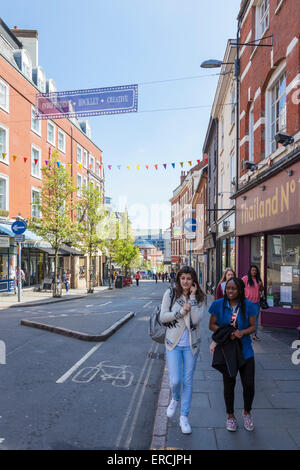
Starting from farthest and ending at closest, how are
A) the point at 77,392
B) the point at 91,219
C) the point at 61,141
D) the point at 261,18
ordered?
the point at 61,141 < the point at 91,219 < the point at 261,18 < the point at 77,392

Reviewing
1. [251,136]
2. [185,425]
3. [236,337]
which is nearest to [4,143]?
[251,136]

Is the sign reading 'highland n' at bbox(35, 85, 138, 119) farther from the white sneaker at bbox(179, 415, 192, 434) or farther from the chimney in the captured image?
the chimney

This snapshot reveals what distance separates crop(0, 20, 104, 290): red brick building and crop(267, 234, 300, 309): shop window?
15555 millimetres

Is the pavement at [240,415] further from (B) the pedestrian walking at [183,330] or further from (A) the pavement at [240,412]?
(B) the pedestrian walking at [183,330]

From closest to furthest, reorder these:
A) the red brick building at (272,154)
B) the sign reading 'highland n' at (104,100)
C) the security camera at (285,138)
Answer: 1. the security camera at (285,138)
2. the red brick building at (272,154)
3. the sign reading 'highland n' at (104,100)

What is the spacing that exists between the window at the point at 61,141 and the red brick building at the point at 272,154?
21528mm

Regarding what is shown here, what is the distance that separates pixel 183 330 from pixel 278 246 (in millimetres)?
7286

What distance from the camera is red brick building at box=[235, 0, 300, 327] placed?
846 centimetres

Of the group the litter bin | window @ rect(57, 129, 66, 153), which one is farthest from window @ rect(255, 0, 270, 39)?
the litter bin

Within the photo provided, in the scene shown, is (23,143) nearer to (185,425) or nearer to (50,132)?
(50,132)

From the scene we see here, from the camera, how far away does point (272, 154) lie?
10.0 m

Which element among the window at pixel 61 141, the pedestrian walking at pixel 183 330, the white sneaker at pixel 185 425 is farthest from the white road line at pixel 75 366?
the window at pixel 61 141

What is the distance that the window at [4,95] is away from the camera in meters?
22.7
